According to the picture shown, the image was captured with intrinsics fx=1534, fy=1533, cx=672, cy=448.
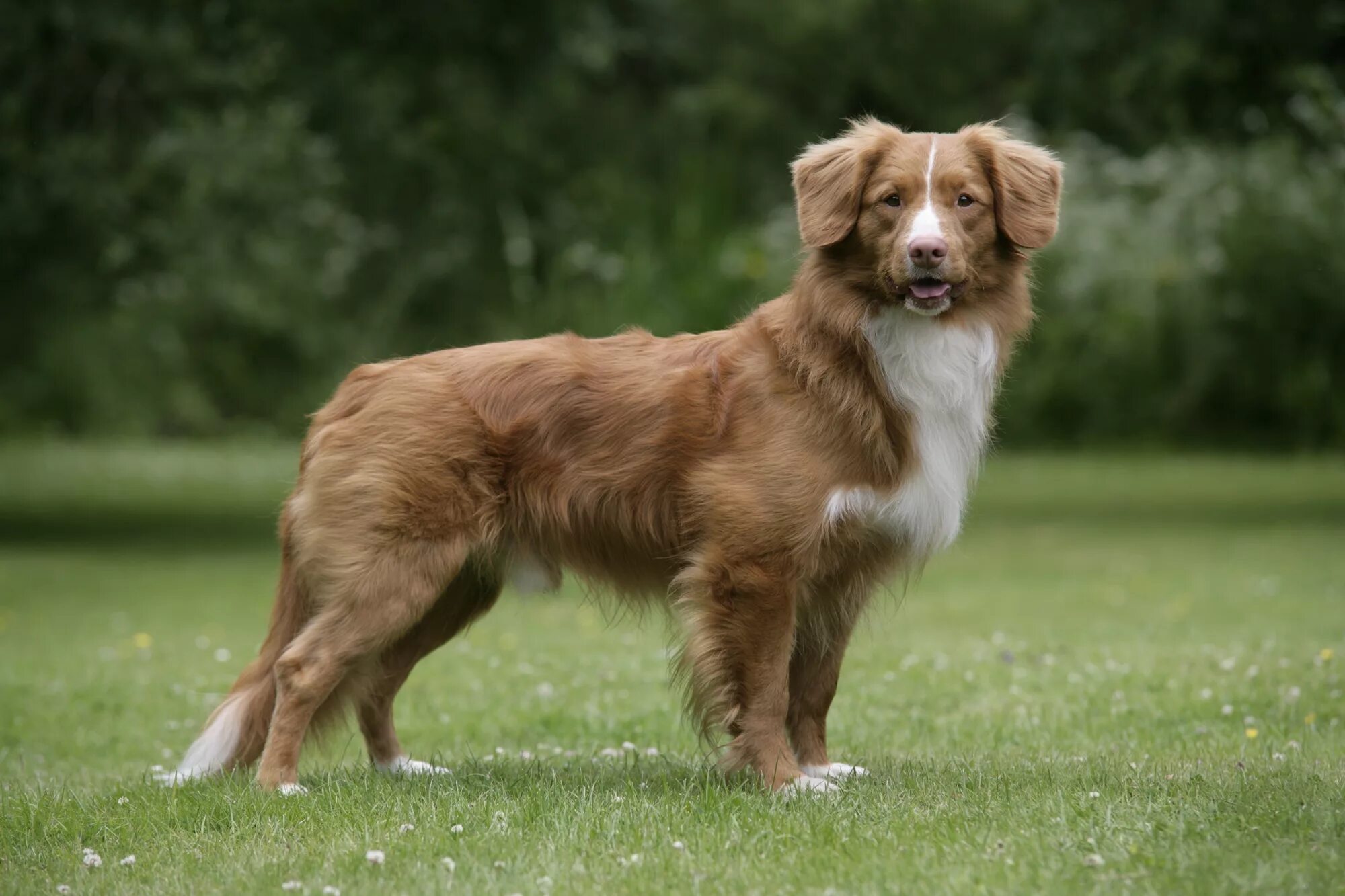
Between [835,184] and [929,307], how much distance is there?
614mm

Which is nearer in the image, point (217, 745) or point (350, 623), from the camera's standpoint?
point (350, 623)

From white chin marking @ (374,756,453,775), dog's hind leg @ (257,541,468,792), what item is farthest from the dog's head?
white chin marking @ (374,756,453,775)

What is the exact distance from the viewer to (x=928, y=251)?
5.43m

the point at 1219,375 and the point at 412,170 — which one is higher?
the point at 412,170

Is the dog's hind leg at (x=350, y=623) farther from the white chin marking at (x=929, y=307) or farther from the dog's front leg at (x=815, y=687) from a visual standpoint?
the white chin marking at (x=929, y=307)

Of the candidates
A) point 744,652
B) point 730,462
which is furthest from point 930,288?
point 744,652

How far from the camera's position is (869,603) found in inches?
240

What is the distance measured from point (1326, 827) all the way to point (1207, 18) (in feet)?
42.0

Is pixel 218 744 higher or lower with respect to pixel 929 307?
lower

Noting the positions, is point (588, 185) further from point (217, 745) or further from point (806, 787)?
point (806, 787)

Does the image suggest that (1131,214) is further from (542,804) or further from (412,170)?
(542,804)

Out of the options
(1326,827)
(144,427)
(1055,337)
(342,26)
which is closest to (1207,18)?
(1055,337)

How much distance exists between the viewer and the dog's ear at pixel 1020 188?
5.73m

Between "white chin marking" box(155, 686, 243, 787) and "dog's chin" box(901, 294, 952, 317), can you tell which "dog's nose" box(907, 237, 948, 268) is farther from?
"white chin marking" box(155, 686, 243, 787)
